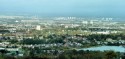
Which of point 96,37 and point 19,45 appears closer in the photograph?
point 19,45

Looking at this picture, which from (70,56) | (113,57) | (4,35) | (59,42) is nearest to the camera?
(113,57)

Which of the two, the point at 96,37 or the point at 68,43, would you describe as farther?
the point at 96,37

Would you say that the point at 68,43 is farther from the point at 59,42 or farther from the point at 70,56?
the point at 70,56

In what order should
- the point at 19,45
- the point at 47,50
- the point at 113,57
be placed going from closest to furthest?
the point at 113,57
the point at 47,50
the point at 19,45

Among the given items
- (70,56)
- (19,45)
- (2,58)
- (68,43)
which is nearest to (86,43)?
(68,43)

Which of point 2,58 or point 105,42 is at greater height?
point 2,58

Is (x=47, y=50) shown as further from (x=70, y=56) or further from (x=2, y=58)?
(x=2, y=58)

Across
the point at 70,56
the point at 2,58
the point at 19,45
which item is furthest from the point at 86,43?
the point at 2,58

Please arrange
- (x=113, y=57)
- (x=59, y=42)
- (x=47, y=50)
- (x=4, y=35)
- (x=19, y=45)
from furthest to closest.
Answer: (x=4, y=35), (x=59, y=42), (x=19, y=45), (x=47, y=50), (x=113, y=57)
